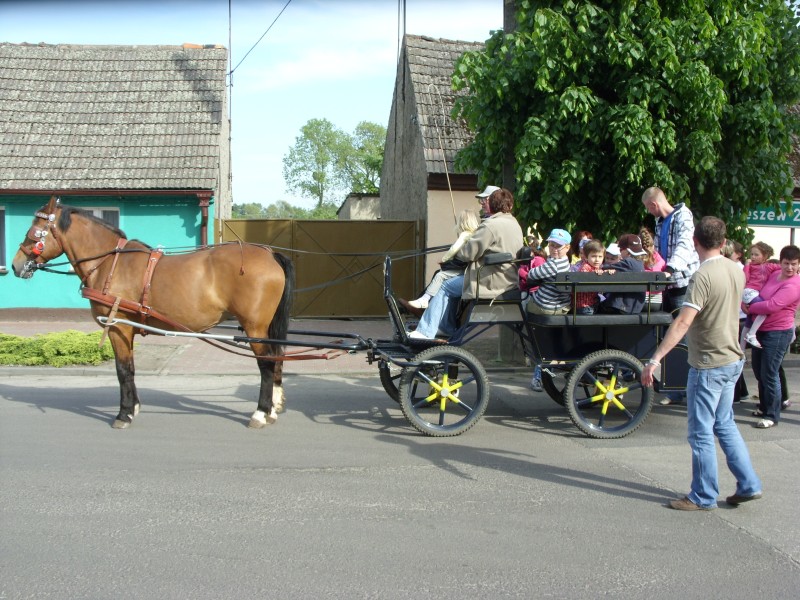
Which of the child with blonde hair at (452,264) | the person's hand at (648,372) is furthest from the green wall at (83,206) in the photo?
the person's hand at (648,372)

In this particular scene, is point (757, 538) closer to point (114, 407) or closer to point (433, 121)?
point (114, 407)

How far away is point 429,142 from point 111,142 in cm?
693

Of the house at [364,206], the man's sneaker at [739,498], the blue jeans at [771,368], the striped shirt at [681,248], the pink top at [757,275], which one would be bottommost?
the man's sneaker at [739,498]

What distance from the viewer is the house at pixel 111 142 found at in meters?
15.6

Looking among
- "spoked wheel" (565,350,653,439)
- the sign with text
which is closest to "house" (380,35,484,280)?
the sign with text

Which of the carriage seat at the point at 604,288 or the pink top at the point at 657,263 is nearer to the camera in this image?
the carriage seat at the point at 604,288

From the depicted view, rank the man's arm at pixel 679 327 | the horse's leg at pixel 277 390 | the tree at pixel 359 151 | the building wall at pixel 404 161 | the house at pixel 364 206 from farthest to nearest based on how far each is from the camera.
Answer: the tree at pixel 359 151
the house at pixel 364 206
the building wall at pixel 404 161
the horse's leg at pixel 277 390
the man's arm at pixel 679 327

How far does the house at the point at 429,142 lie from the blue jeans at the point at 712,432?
933cm

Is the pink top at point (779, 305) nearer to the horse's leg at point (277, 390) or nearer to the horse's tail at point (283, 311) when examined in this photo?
the horse's tail at point (283, 311)

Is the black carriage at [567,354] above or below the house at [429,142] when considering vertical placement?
below

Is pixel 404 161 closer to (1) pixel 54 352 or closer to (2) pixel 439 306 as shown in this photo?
(1) pixel 54 352

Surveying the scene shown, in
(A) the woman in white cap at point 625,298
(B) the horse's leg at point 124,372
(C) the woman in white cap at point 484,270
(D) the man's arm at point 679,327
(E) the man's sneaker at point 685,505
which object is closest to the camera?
(D) the man's arm at point 679,327

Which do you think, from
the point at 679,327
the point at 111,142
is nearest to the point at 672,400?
the point at 679,327

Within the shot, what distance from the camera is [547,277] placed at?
6.64 meters
